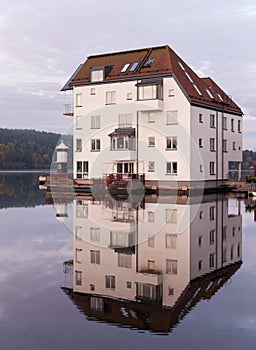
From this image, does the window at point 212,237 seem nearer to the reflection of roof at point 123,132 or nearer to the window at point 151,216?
the window at point 151,216

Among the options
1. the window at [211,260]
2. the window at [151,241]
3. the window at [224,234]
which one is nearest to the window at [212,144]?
the window at [224,234]

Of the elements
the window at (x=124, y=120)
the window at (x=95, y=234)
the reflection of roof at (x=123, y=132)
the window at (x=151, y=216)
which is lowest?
the window at (x=95, y=234)

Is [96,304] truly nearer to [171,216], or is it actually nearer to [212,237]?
[212,237]

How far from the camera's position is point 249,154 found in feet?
295

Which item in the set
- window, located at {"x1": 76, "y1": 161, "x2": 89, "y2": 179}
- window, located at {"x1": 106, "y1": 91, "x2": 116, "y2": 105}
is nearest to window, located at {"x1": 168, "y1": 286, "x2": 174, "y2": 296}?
window, located at {"x1": 106, "y1": 91, "x2": 116, "y2": 105}

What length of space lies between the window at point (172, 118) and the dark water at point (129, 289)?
68.1 ft

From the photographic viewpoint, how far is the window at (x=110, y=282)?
27.5 feet

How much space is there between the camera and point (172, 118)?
36406mm

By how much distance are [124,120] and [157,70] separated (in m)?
4.87

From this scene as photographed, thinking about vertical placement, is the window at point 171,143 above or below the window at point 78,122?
below

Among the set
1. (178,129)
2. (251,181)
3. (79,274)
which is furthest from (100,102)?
(79,274)

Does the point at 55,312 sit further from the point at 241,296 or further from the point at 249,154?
the point at 249,154

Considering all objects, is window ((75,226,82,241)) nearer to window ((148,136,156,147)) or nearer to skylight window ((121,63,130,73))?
window ((148,136,156,147))

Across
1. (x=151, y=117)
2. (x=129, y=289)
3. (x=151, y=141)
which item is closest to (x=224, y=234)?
(x=129, y=289)
